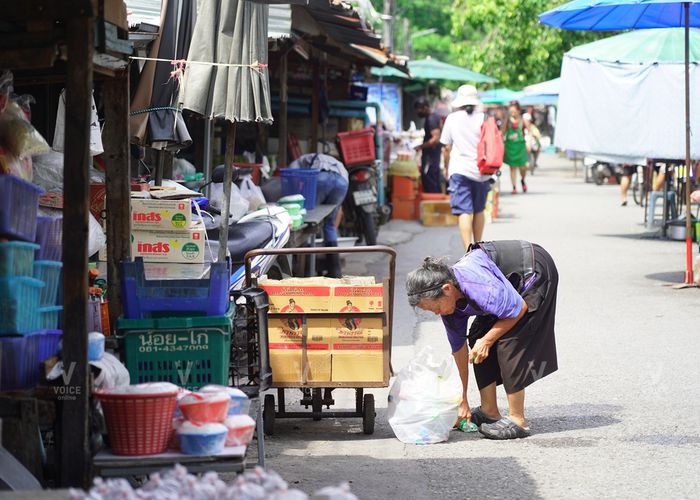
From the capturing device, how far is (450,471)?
20.2 ft

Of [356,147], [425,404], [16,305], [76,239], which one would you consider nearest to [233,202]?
[425,404]

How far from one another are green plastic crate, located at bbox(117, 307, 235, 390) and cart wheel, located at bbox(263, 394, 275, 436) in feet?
5.11

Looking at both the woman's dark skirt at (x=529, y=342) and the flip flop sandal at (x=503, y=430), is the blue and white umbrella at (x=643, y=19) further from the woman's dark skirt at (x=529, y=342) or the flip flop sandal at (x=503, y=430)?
the flip flop sandal at (x=503, y=430)

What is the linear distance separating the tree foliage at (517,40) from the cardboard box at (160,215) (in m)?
26.0

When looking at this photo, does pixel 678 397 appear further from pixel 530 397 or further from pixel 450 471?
pixel 450 471

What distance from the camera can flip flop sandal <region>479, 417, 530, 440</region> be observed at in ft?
22.4

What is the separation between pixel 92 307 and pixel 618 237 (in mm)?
13404

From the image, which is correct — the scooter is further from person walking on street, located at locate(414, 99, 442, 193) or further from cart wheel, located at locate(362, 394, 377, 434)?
cart wheel, located at locate(362, 394, 377, 434)

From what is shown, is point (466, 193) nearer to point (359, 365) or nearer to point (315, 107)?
point (315, 107)

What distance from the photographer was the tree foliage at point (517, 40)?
33125 millimetres

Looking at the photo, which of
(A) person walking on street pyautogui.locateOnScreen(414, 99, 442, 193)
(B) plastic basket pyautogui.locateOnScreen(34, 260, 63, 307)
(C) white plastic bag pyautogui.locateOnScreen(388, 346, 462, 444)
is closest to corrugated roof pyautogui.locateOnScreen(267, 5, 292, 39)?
(C) white plastic bag pyautogui.locateOnScreen(388, 346, 462, 444)

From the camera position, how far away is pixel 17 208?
4984 mm

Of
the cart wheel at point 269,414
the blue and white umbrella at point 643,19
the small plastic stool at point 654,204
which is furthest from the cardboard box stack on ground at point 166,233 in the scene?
the small plastic stool at point 654,204

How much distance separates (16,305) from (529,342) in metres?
3.23
